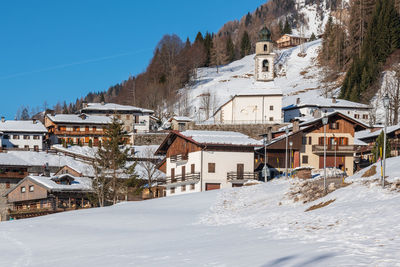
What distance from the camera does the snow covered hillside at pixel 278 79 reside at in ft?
418

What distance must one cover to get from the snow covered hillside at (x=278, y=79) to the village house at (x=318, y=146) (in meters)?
48.7

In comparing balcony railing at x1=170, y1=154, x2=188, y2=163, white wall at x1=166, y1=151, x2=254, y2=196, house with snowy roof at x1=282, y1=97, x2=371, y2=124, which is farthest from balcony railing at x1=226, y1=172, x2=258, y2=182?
house with snowy roof at x1=282, y1=97, x2=371, y2=124

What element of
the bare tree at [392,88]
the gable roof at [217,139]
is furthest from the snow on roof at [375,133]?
the gable roof at [217,139]

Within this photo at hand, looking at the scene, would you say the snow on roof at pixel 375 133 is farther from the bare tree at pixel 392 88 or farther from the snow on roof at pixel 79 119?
the snow on roof at pixel 79 119

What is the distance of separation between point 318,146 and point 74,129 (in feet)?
197

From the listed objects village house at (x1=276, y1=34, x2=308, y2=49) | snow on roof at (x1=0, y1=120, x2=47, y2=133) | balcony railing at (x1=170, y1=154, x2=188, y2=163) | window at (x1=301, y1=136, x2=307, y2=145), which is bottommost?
balcony railing at (x1=170, y1=154, x2=188, y2=163)

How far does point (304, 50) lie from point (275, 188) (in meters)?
131

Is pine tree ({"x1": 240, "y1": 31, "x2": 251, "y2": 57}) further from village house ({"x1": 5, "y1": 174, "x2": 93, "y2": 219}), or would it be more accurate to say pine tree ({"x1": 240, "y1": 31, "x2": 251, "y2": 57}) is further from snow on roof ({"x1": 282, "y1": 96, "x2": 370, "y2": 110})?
village house ({"x1": 5, "y1": 174, "x2": 93, "y2": 219})

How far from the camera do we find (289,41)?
595 ft

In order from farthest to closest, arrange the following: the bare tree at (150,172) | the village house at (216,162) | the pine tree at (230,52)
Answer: the pine tree at (230,52) < the bare tree at (150,172) < the village house at (216,162)

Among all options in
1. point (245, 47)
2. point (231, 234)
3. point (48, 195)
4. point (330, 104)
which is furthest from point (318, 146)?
point (245, 47)

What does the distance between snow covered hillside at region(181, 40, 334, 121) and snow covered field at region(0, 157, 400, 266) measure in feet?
275

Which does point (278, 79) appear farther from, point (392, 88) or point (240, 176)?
point (240, 176)

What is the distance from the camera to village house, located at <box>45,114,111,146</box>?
106 m
